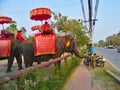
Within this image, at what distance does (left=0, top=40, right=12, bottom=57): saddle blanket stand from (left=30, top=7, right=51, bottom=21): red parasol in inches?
63.8

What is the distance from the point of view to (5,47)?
43.2 ft

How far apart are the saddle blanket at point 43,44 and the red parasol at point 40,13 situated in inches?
46.1

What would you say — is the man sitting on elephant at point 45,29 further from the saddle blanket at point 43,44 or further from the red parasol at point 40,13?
the red parasol at point 40,13

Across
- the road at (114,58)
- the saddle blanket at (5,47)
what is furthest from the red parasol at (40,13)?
the road at (114,58)

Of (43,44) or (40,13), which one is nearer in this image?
(43,44)

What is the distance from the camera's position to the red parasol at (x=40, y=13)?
12641mm

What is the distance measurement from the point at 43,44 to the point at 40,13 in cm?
153

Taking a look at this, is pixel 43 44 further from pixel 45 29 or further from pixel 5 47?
pixel 5 47

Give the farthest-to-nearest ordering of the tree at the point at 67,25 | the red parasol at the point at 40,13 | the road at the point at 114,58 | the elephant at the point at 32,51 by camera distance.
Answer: the tree at the point at 67,25 < the road at the point at 114,58 < the red parasol at the point at 40,13 < the elephant at the point at 32,51

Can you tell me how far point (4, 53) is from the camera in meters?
13.4

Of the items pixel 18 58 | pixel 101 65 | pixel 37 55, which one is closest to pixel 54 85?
pixel 37 55

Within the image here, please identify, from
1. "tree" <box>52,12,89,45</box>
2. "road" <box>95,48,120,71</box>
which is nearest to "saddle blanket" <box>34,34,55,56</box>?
"road" <box>95,48,120,71</box>

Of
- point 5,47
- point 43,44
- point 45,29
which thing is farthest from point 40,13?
point 5,47

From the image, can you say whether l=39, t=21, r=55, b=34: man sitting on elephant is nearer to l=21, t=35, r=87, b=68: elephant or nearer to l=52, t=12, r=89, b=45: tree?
l=21, t=35, r=87, b=68: elephant
